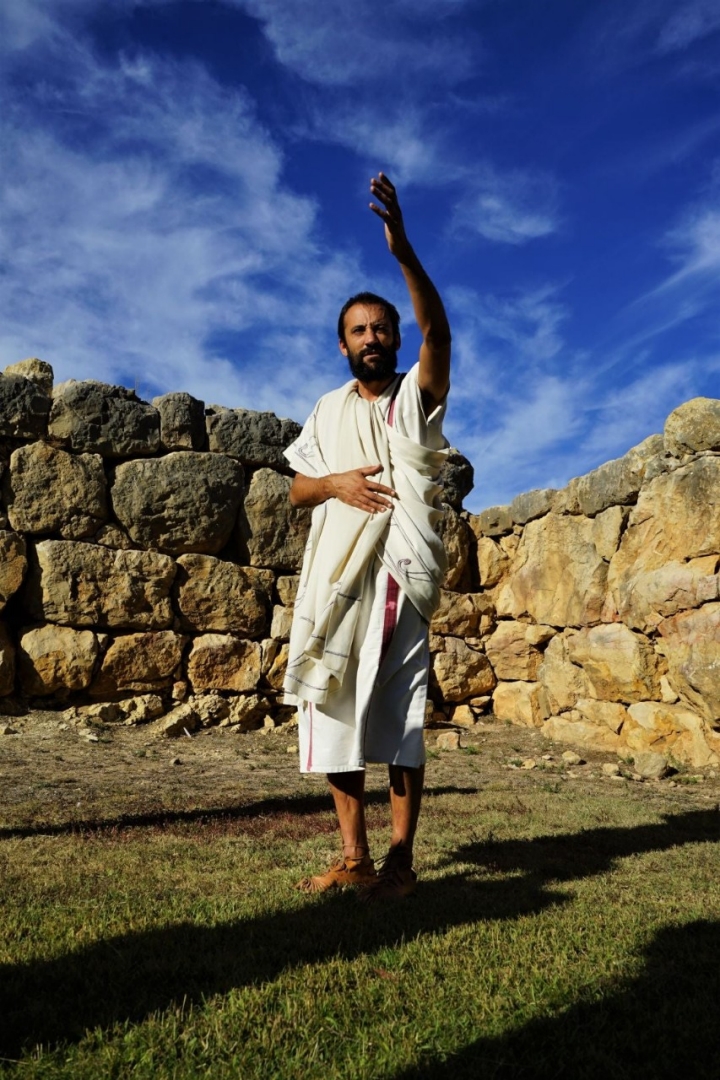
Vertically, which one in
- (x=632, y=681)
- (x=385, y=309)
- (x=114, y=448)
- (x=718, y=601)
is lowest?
(x=632, y=681)

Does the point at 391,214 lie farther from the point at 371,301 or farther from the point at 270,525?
the point at 270,525

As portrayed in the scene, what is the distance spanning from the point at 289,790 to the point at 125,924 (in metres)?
4.13

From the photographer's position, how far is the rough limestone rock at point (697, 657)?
866cm

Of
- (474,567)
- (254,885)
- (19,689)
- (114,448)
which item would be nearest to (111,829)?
(254,885)

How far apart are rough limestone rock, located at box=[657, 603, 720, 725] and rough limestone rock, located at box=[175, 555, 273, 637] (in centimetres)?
550

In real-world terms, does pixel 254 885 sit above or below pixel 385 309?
below

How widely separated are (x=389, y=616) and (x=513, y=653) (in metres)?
9.44

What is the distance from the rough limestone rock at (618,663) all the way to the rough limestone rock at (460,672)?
1947mm

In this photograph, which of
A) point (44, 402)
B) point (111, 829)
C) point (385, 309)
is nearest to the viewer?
point (385, 309)

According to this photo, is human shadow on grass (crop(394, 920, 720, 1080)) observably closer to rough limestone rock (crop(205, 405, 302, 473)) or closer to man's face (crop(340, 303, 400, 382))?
man's face (crop(340, 303, 400, 382))

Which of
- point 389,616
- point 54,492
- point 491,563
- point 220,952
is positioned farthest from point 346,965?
point 491,563

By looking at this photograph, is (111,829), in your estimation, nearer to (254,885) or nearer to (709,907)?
(254,885)

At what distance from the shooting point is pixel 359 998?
6.97ft

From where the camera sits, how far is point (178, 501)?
11422 mm
